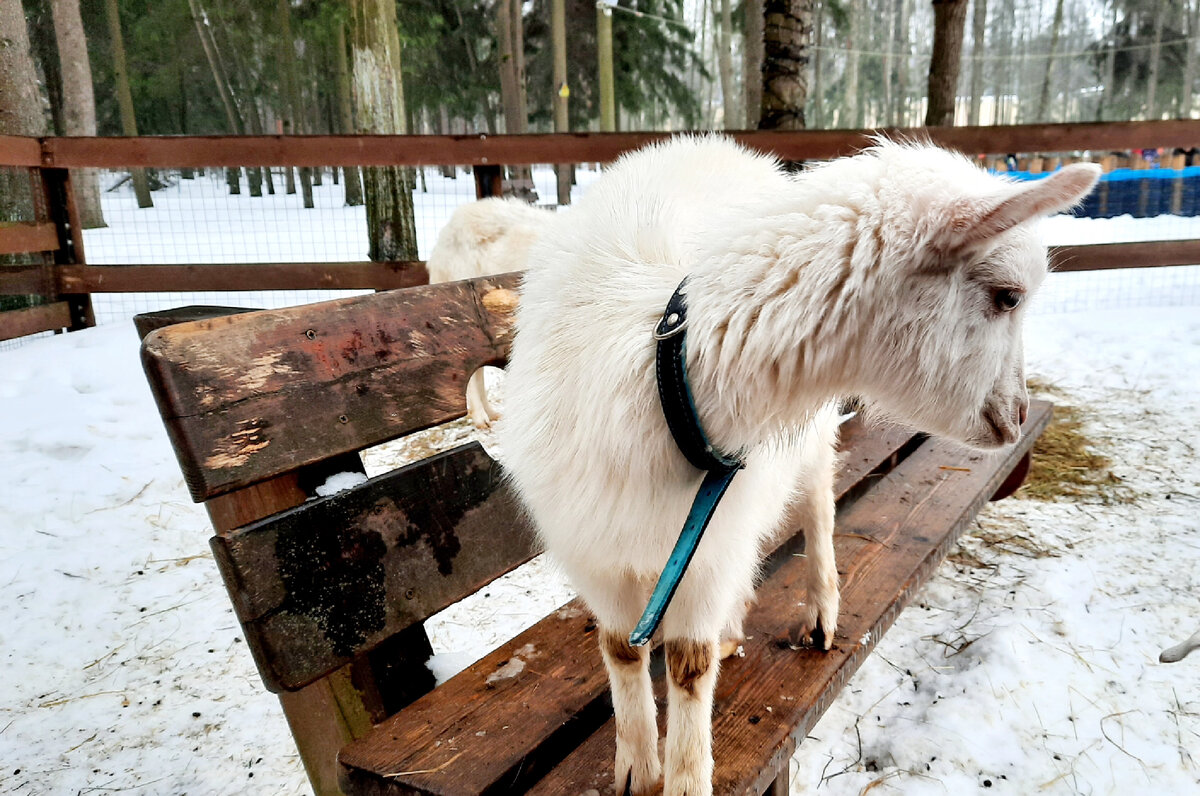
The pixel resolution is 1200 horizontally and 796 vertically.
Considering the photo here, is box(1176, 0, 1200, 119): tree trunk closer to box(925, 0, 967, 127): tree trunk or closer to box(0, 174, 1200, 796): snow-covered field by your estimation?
box(925, 0, 967, 127): tree trunk

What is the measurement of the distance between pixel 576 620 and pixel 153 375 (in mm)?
1140

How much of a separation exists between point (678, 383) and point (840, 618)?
3.81 feet

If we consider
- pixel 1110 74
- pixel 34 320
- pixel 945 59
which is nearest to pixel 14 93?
pixel 34 320

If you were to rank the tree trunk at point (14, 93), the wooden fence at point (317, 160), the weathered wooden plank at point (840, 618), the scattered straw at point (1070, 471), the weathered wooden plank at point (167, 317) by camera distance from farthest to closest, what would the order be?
the tree trunk at point (14, 93) → the wooden fence at point (317, 160) → the scattered straw at point (1070, 471) → the weathered wooden plank at point (167, 317) → the weathered wooden plank at point (840, 618)

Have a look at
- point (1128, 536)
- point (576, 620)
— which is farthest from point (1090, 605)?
point (576, 620)

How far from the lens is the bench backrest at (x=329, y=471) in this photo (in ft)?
4.66

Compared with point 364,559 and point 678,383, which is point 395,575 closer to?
point 364,559

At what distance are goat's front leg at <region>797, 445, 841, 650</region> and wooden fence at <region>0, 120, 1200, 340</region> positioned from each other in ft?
10.9

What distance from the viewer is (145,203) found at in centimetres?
1430

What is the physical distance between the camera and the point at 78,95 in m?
10.8

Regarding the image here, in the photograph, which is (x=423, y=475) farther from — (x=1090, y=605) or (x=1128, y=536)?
(x=1128, y=536)

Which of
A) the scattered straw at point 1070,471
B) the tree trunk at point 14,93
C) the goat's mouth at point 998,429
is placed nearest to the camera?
the goat's mouth at point 998,429

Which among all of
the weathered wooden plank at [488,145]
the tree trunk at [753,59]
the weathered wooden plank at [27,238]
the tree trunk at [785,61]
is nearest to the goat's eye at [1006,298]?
the weathered wooden plank at [488,145]

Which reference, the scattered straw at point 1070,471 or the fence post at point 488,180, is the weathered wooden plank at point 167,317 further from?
the fence post at point 488,180
